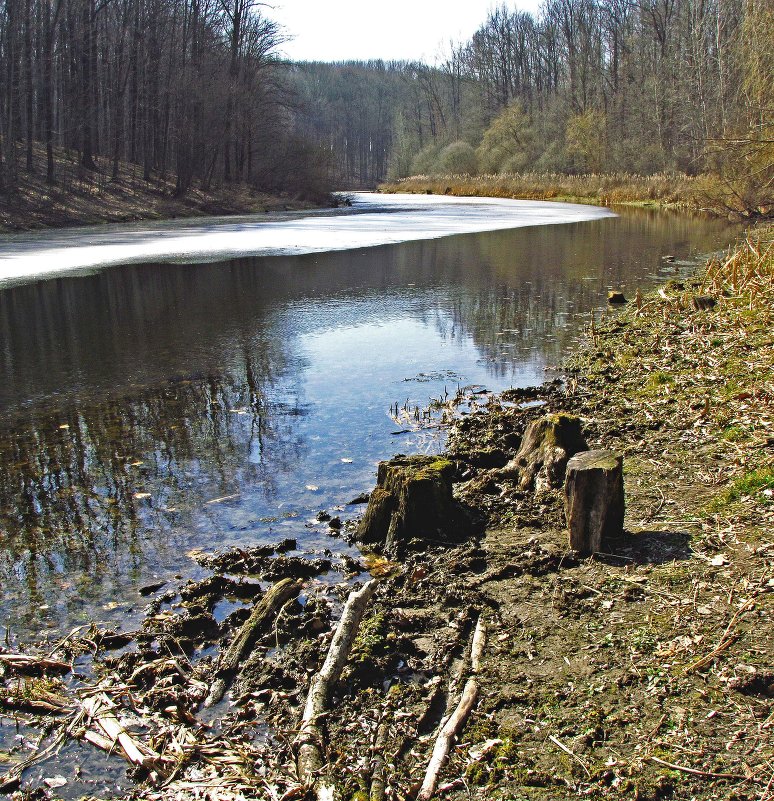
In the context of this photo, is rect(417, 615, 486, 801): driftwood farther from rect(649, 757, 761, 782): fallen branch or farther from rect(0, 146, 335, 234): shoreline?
rect(0, 146, 335, 234): shoreline

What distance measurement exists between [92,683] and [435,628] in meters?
1.68

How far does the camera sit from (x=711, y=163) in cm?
2608

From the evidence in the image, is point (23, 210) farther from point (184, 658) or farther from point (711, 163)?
point (184, 658)

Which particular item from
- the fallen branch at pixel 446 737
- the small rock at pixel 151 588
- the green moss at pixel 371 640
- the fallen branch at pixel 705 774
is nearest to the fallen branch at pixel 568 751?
the fallen branch at pixel 705 774

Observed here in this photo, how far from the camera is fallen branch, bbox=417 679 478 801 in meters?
2.93

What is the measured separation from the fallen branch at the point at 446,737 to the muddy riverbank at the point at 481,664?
0.02 meters

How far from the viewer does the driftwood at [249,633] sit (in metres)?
3.86

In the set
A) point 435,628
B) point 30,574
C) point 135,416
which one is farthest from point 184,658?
point 135,416

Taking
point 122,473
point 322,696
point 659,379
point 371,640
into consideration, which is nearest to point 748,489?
point 371,640

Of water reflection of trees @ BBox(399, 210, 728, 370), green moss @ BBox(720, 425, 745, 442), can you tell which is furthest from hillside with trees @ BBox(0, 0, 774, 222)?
green moss @ BBox(720, 425, 745, 442)

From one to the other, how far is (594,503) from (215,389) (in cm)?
571

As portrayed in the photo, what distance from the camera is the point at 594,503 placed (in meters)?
4.72

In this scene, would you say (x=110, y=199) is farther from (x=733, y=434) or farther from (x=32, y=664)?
(x=32, y=664)

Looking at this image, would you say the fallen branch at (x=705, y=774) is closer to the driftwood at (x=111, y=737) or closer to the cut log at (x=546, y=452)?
the driftwood at (x=111, y=737)
